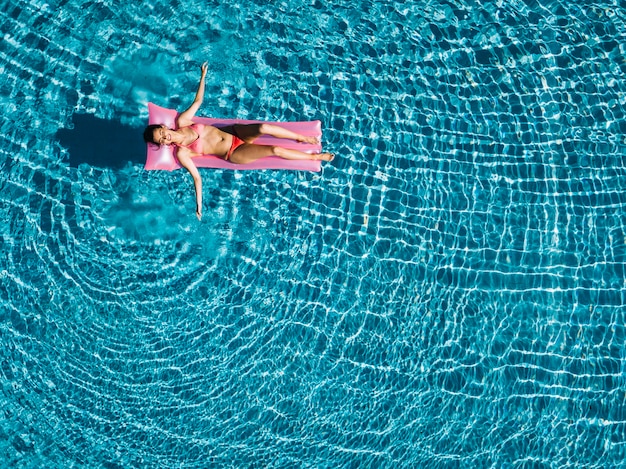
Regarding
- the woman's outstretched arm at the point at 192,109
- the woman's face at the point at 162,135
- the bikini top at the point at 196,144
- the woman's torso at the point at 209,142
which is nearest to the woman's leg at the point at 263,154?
the woman's torso at the point at 209,142

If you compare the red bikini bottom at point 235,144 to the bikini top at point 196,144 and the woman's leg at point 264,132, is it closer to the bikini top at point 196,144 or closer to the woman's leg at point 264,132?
the woman's leg at point 264,132

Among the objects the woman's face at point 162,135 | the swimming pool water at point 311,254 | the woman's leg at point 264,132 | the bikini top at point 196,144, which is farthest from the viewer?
the swimming pool water at point 311,254

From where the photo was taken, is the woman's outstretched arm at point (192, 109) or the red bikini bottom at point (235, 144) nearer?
the woman's outstretched arm at point (192, 109)

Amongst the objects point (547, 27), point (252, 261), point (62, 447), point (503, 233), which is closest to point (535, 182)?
point (503, 233)

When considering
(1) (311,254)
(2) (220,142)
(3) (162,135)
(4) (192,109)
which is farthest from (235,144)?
(1) (311,254)

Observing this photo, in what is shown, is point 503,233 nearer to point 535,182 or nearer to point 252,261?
point 535,182

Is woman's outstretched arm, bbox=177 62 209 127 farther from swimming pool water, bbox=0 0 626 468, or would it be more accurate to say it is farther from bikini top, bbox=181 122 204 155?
swimming pool water, bbox=0 0 626 468

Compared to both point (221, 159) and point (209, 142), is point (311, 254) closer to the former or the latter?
point (221, 159)

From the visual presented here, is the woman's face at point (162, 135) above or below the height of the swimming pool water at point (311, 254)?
above

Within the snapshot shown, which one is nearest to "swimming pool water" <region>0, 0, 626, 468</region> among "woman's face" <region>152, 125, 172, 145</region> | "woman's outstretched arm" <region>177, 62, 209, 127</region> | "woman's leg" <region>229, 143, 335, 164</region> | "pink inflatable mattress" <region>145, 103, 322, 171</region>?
"pink inflatable mattress" <region>145, 103, 322, 171</region>
